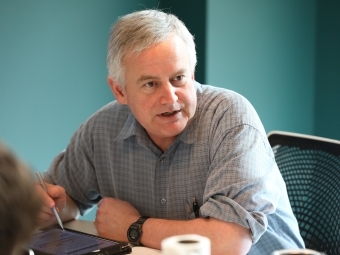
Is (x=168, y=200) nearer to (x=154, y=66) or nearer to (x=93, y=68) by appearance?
(x=154, y=66)

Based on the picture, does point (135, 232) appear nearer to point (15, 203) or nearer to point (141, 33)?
point (141, 33)

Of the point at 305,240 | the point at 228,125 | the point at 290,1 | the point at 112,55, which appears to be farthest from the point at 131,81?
the point at 290,1

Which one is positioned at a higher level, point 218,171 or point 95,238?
point 218,171

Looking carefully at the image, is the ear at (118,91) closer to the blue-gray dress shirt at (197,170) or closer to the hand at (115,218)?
the blue-gray dress shirt at (197,170)

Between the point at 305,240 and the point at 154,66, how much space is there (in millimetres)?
756

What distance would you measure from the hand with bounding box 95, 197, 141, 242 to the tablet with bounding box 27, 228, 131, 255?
127mm

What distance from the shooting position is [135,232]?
1841 millimetres

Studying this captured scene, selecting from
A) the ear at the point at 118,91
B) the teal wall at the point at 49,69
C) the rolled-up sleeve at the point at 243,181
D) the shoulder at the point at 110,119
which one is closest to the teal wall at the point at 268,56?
the teal wall at the point at 49,69

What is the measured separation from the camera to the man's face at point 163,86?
189 cm

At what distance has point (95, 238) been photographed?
5.78ft

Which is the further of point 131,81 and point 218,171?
point 131,81

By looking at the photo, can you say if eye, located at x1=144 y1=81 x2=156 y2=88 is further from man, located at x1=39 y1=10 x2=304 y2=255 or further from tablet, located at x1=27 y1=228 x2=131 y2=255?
tablet, located at x1=27 y1=228 x2=131 y2=255

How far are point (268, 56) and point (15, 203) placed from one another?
2.99m

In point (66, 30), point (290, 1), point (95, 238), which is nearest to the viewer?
point (95, 238)
